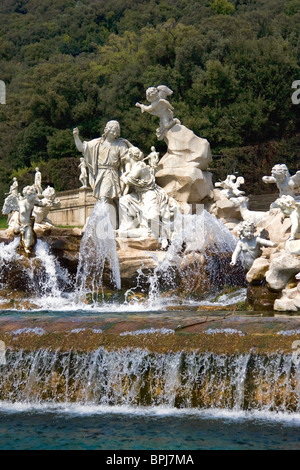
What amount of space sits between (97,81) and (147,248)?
29570mm

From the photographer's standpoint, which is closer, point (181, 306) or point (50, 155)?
point (181, 306)

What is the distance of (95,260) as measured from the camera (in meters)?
14.1

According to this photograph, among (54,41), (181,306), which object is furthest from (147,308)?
(54,41)

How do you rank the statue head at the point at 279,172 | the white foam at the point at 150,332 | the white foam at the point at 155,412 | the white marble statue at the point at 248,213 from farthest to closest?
the white marble statue at the point at 248,213 < the statue head at the point at 279,172 < the white foam at the point at 150,332 < the white foam at the point at 155,412

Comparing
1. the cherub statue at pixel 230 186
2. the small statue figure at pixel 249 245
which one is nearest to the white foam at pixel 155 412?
the small statue figure at pixel 249 245

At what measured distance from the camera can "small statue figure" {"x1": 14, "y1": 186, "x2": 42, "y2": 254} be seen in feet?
47.6

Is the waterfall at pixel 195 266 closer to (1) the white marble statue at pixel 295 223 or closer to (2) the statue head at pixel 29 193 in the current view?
(1) the white marble statue at pixel 295 223

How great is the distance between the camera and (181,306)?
11.9 m

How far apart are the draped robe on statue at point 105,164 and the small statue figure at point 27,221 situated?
1.64 metres

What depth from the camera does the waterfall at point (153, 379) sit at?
7.66 meters

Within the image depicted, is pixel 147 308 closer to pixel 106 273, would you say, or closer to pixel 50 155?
pixel 106 273

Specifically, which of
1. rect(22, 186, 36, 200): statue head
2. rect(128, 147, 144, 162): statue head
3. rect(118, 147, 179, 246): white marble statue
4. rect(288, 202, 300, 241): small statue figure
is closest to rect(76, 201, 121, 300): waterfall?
rect(118, 147, 179, 246): white marble statue

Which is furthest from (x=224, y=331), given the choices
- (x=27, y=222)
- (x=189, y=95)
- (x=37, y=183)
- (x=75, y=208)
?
(x=189, y=95)

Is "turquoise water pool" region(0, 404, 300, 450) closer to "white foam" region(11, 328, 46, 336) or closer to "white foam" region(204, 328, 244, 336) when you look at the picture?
"white foam" region(204, 328, 244, 336)
